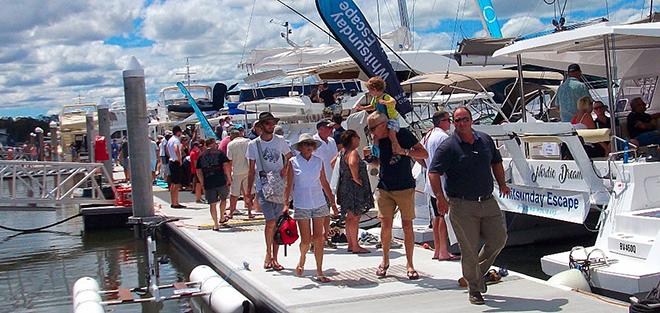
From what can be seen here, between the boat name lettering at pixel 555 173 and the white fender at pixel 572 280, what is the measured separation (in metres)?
1.54

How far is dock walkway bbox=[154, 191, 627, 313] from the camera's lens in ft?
22.1

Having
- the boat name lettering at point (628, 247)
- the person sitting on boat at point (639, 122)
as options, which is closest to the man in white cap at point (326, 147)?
the boat name lettering at point (628, 247)

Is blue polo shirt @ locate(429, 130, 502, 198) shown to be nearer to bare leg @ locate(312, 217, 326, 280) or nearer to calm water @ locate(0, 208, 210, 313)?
bare leg @ locate(312, 217, 326, 280)

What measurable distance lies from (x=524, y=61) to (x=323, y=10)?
3.01 meters

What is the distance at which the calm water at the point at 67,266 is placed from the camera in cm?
1015

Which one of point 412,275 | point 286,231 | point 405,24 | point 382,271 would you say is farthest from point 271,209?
point 405,24

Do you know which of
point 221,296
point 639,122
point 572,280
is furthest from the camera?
point 639,122

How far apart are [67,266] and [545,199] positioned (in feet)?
25.1

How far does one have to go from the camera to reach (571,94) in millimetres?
10312

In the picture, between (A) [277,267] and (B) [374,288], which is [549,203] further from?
(A) [277,267]

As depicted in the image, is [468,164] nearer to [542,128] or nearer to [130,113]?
[542,128]

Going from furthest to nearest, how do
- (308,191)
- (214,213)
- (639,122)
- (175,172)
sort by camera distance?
(175,172) < (214,213) < (639,122) < (308,191)

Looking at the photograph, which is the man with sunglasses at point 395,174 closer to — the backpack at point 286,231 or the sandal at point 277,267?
the backpack at point 286,231

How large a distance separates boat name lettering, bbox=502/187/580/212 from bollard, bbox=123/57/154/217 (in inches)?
267
